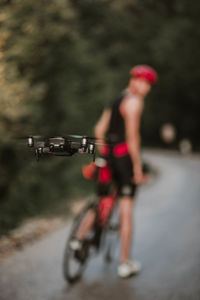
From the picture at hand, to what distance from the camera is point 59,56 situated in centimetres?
923

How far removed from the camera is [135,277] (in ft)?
14.6

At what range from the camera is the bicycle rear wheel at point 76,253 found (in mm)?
4125

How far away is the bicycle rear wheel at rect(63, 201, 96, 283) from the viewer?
412 cm

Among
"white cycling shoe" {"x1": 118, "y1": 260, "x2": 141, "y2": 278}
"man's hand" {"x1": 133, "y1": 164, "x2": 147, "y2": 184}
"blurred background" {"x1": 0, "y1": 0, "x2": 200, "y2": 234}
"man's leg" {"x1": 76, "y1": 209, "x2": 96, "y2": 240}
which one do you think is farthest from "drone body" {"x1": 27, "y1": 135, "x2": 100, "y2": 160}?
"white cycling shoe" {"x1": 118, "y1": 260, "x2": 141, "y2": 278}

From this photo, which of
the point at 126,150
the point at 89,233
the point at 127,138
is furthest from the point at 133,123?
the point at 89,233

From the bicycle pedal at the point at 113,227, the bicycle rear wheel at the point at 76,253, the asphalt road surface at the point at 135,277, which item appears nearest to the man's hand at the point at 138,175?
the bicycle rear wheel at the point at 76,253

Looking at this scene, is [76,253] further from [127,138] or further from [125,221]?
[127,138]

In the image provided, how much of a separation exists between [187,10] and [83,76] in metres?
21.9

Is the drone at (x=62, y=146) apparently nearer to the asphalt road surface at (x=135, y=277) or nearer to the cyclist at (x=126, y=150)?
the cyclist at (x=126, y=150)

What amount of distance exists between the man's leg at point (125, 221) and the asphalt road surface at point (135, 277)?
1.11 feet

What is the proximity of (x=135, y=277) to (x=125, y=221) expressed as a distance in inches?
25.8

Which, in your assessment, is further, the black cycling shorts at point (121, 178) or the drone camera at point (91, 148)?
the black cycling shorts at point (121, 178)

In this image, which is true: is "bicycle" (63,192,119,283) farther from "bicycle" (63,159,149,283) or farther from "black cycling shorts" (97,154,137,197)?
"black cycling shorts" (97,154,137,197)

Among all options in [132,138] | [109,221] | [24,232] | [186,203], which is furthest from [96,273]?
[186,203]
